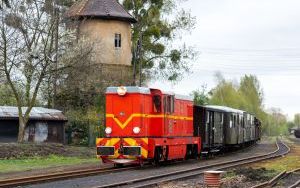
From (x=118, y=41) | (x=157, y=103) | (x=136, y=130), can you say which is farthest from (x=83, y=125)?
(x=136, y=130)

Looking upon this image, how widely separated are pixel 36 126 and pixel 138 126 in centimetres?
1854

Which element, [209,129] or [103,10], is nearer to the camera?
[209,129]

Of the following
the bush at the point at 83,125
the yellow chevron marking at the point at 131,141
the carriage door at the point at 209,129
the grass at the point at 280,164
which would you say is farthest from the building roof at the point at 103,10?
the yellow chevron marking at the point at 131,141

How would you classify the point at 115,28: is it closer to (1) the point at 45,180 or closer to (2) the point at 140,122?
(2) the point at 140,122

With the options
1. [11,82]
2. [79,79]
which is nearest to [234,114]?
[79,79]

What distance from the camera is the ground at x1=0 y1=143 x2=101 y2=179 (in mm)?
23522

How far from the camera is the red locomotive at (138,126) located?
2352cm

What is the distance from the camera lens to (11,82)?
36188 millimetres

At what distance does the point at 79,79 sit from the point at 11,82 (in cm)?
656

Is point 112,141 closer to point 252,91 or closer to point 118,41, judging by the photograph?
point 118,41

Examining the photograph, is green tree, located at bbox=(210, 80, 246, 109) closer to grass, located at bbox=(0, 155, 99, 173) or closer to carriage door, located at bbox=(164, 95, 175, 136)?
grass, located at bbox=(0, 155, 99, 173)

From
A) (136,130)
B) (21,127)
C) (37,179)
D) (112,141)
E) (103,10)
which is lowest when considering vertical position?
(37,179)

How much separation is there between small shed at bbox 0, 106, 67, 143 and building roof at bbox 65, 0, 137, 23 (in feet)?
50.4

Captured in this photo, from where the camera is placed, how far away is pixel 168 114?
25.3 meters
